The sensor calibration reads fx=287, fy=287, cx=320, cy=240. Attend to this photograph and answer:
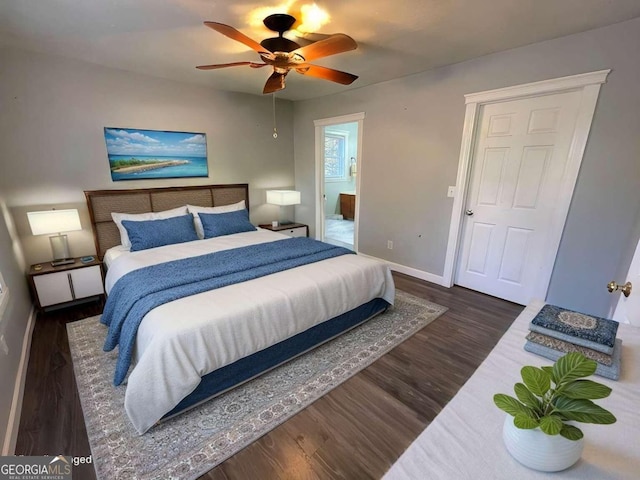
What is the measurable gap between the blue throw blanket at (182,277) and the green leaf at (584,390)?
1941 millimetres

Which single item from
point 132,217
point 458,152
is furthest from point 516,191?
point 132,217

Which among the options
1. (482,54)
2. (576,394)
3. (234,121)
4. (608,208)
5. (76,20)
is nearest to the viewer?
(576,394)

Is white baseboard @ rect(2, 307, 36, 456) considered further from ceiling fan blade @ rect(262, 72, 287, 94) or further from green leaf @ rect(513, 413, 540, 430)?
ceiling fan blade @ rect(262, 72, 287, 94)

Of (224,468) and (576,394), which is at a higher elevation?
(576,394)

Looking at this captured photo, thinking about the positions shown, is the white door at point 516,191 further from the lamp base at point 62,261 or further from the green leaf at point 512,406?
the lamp base at point 62,261

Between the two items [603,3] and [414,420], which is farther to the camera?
[603,3]

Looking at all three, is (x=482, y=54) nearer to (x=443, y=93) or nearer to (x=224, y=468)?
(x=443, y=93)

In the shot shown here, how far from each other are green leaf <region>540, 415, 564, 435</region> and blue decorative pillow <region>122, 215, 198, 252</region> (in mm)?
3317

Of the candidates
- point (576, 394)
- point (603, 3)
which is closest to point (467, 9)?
point (603, 3)

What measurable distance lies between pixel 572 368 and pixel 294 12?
2.42m

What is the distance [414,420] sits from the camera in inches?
67.7

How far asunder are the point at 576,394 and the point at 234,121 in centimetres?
446

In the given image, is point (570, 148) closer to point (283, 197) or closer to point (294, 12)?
point (294, 12)

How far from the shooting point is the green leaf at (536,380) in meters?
0.70
